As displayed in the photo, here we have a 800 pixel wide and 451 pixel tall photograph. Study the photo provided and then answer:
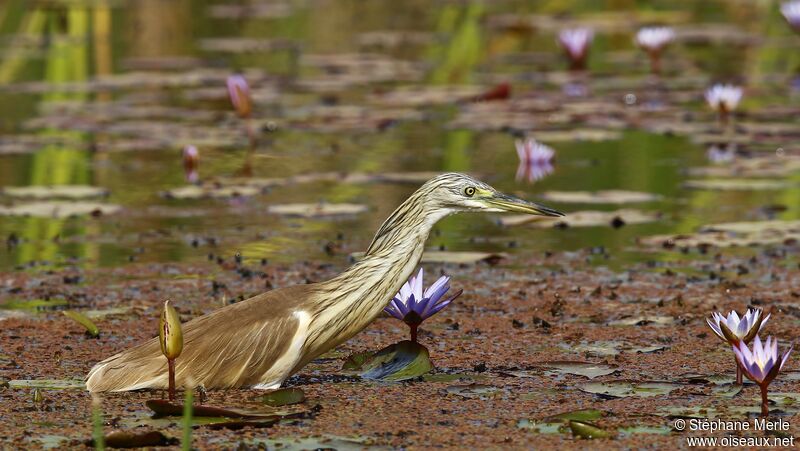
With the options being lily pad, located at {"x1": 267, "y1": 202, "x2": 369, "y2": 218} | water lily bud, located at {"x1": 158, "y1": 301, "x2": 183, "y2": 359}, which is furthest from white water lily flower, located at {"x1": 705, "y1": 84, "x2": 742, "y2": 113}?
water lily bud, located at {"x1": 158, "y1": 301, "x2": 183, "y2": 359}

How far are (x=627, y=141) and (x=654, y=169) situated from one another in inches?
58.7

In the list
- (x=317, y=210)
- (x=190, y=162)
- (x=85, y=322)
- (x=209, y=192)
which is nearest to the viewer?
(x=85, y=322)

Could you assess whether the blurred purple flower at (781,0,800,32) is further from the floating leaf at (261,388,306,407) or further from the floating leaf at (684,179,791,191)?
the floating leaf at (261,388,306,407)

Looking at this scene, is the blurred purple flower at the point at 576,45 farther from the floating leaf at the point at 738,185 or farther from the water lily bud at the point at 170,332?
the water lily bud at the point at 170,332

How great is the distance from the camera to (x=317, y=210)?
9523 mm

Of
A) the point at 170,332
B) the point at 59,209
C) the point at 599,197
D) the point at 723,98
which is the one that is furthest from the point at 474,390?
the point at 723,98

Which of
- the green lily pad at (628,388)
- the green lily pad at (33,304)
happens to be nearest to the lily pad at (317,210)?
the green lily pad at (33,304)

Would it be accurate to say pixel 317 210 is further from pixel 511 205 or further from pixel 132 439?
pixel 132 439

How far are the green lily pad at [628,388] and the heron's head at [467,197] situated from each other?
781 millimetres

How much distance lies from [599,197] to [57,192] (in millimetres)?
3764

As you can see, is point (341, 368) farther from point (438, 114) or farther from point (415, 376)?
point (438, 114)

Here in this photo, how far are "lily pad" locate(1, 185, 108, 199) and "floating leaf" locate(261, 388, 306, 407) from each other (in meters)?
5.11

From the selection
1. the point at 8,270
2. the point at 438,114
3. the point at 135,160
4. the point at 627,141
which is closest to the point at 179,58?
the point at 438,114

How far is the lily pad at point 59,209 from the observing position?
962cm
